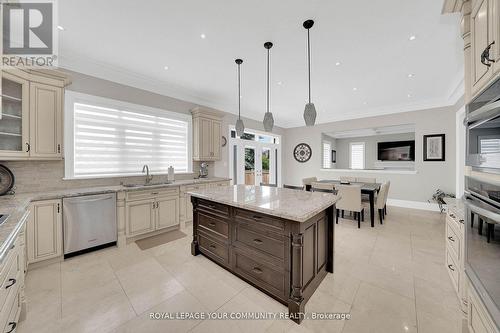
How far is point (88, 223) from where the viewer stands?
2660mm

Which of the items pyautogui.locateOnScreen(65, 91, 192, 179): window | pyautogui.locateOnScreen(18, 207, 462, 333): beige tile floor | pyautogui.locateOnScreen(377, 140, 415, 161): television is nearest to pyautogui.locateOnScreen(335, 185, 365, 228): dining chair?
pyautogui.locateOnScreen(18, 207, 462, 333): beige tile floor

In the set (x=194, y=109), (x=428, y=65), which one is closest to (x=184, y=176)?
(x=194, y=109)

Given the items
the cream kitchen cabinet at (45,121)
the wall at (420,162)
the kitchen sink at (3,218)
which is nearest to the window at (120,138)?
the cream kitchen cabinet at (45,121)

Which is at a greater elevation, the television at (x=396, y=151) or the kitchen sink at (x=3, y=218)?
the television at (x=396, y=151)

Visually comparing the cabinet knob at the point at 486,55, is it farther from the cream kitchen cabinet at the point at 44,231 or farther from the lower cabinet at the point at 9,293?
the cream kitchen cabinet at the point at 44,231

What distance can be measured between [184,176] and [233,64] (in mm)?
2566

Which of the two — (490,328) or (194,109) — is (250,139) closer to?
(194,109)

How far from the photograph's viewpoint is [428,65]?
3.16 metres

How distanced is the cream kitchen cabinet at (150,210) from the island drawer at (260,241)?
6.24ft

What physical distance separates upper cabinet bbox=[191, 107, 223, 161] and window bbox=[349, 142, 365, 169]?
7.42 metres

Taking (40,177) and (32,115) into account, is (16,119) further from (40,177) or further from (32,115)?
(40,177)

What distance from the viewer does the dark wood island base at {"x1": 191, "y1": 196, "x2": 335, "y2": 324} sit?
1631mm

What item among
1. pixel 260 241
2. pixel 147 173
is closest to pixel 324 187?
pixel 260 241

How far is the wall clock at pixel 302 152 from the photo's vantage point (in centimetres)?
713
